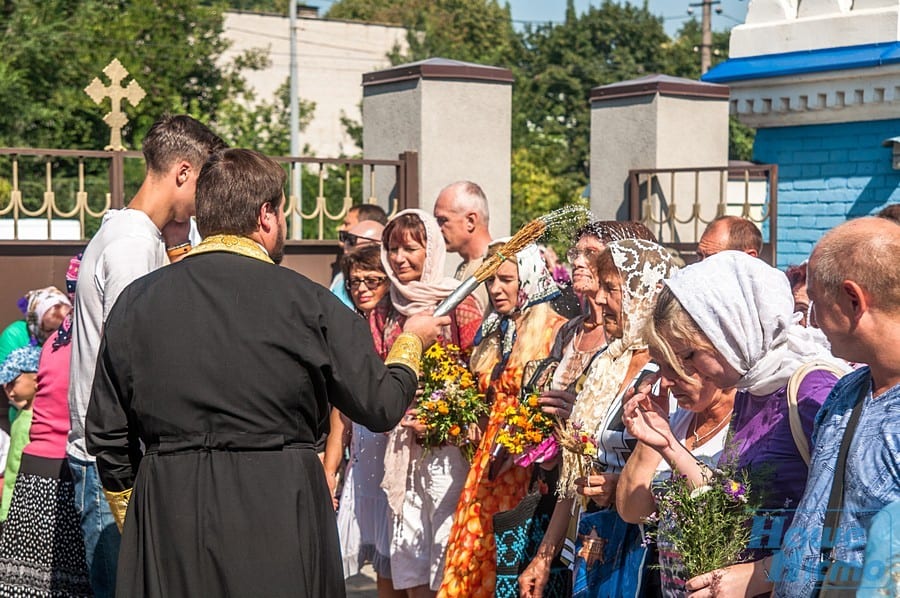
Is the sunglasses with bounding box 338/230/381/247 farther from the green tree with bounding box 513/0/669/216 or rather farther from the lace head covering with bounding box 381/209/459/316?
the green tree with bounding box 513/0/669/216

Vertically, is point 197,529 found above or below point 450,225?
below

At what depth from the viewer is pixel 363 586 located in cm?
739

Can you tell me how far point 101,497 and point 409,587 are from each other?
5.95 feet

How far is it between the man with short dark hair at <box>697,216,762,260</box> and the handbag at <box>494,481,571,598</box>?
178 centimetres

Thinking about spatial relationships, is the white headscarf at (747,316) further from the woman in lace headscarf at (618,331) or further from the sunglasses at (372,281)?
the sunglasses at (372,281)

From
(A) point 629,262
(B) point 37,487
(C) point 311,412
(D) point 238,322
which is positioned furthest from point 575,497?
(B) point 37,487

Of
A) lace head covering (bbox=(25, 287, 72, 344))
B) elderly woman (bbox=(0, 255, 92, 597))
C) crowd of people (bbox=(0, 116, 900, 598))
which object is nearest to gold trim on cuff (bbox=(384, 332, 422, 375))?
crowd of people (bbox=(0, 116, 900, 598))

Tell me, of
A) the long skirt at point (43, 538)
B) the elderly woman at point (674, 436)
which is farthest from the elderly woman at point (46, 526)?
the elderly woman at point (674, 436)

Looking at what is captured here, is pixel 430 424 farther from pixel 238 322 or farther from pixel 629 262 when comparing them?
pixel 238 322

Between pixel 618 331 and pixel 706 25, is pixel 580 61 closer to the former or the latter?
pixel 706 25

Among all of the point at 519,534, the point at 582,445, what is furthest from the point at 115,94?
the point at 582,445

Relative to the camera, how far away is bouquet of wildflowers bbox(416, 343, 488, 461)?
204 inches

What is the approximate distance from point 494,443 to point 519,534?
1.40 ft

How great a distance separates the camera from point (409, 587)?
18.2 feet
